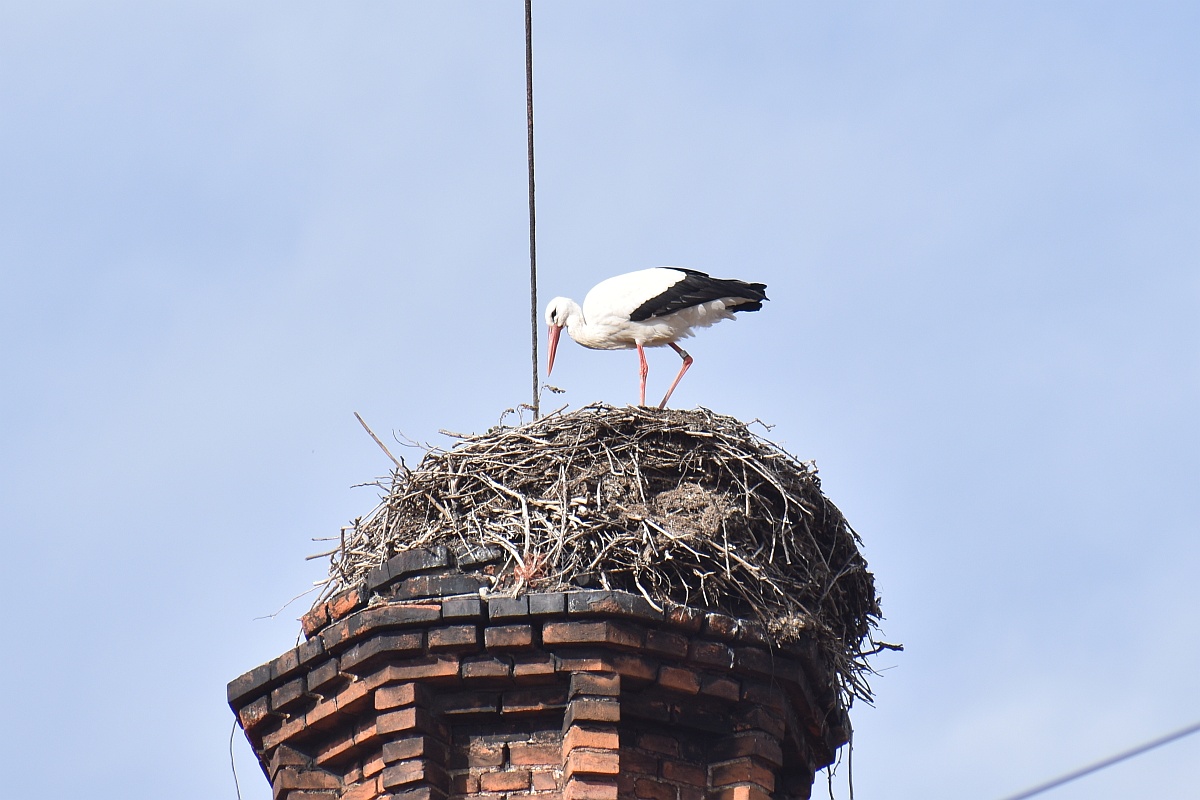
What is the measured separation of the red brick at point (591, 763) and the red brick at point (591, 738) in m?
0.02

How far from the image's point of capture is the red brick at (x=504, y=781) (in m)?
7.77

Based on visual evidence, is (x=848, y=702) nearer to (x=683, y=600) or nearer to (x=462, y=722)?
(x=683, y=600)

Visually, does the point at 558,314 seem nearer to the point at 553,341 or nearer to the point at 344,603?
the point at 553,341

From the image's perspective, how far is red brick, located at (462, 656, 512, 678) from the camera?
7793 mm

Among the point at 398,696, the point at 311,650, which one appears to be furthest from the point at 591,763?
the point at 311,650

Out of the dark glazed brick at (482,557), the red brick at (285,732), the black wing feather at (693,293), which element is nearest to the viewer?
the dark glazed brick at (482,557)

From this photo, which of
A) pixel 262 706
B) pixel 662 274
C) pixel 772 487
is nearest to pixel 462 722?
pixel 262 706

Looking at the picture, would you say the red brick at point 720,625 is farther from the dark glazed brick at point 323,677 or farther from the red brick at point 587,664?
the dark glazed brick at point 323,677

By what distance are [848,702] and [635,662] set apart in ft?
4.68

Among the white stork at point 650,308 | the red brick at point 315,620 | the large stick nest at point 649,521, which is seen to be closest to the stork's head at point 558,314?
the white stork at point 650,308

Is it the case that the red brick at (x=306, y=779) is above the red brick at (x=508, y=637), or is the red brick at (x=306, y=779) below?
below

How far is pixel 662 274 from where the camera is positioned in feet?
38.2

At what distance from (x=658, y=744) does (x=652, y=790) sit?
0.21 metres

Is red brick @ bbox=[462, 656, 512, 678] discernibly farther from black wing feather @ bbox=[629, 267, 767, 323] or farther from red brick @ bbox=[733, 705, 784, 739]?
black wing feather @ bbox=[629, 267, 767, 323]
